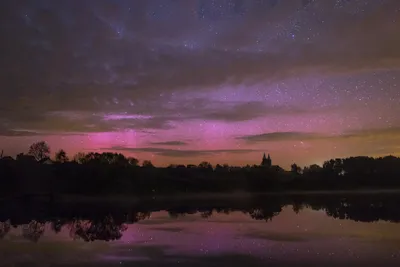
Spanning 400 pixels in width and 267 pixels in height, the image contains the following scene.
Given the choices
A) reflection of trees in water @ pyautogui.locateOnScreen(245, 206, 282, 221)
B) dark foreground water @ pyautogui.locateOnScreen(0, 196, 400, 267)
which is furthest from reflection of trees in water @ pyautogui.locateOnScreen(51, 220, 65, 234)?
reflection of trees in water @ pyautogui.locateOnScreen(245, 206, 282, 221)

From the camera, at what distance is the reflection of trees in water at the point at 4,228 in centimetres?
3568

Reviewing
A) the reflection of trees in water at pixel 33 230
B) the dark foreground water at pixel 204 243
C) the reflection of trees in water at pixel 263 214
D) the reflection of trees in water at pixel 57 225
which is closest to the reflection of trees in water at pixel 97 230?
the dark foreground water at pixel 204 243

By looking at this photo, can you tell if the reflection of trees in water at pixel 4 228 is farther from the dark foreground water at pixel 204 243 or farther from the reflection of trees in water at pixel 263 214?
the reflection of trees in water at pixel 263 214

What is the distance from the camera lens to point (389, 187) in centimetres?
15362

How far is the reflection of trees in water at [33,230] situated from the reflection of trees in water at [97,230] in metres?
2.42

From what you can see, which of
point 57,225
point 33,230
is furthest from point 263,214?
point 33,230

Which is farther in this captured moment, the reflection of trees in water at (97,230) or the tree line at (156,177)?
the tree line at (156,177)

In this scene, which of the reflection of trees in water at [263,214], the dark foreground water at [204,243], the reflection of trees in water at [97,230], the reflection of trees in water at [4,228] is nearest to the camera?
the dark foreground water at [204,243]

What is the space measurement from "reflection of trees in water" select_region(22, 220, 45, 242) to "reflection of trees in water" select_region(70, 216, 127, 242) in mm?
2423

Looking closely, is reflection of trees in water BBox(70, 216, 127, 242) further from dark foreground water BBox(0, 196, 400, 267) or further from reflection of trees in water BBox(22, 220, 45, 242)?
reflection of trees in water BBox(22, 220, 45, 242)

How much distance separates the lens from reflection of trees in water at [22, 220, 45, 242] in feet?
111

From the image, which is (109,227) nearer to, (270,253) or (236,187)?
(270,253)

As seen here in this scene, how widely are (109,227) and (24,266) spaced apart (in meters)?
18.3

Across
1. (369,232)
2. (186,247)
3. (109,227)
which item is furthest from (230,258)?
(109,227)
